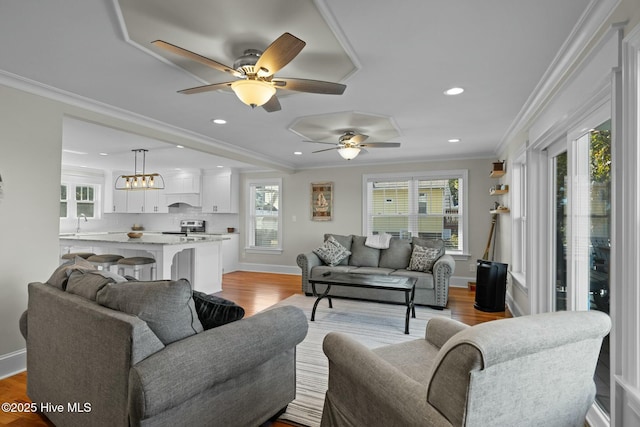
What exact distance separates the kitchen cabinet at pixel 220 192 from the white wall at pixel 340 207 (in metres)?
0.24

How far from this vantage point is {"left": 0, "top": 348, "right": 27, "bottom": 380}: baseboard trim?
8.96 feet

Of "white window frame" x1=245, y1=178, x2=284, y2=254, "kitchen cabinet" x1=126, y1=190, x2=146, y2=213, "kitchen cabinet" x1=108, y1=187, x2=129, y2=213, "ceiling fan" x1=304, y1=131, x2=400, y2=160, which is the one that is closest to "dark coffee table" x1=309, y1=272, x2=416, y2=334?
"ceiling fan" x1=304, y1=131, x2=400, y2=160

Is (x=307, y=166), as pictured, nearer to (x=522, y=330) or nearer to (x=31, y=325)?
(x=31, y=325)

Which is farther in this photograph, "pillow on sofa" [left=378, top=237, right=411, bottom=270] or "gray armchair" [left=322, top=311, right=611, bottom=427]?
"pillow on sofa" [left=378, top=237, right=411, bottom=270]

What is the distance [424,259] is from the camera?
5.14 metres

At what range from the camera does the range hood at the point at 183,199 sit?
7.93m

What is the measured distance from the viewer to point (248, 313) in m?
4.39

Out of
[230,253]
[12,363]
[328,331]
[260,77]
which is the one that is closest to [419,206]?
[328,331]

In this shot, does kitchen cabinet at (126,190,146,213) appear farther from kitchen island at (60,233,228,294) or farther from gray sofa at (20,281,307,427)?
gray sofa at (20,281,307,427)

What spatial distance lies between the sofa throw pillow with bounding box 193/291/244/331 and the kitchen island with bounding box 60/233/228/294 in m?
3.03

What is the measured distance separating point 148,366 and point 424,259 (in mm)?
4377

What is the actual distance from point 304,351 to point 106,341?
2066mm

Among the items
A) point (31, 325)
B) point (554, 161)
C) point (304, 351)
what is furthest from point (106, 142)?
point (554, 161)

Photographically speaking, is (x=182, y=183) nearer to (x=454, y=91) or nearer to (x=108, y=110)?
Answer: (x=108, y=110)
